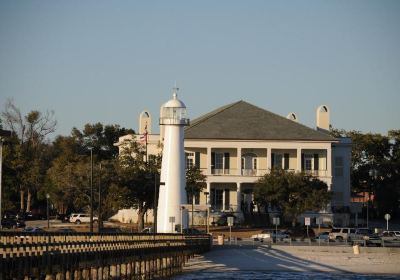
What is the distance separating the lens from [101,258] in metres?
39.4

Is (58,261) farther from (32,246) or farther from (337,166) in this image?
(337,166)

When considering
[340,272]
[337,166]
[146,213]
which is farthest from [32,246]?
[337,166]

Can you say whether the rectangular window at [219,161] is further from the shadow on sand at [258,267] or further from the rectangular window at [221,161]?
the shadow on sand at [258,267]

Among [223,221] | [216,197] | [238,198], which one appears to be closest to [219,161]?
[216,197]

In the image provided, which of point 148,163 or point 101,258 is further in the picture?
point 148,163

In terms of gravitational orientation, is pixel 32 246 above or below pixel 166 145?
below

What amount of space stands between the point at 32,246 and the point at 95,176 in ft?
243

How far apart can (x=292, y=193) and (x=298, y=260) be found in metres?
35.0

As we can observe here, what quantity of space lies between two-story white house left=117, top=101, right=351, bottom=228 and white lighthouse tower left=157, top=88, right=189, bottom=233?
26681mm

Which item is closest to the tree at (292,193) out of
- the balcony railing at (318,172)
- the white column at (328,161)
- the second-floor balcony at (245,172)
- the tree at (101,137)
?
the second-floor balcony at (245,172)

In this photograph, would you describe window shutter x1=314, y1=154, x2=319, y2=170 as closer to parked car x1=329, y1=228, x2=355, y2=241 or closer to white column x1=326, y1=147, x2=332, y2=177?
white column x1=326, y1=147, x2=332, y2=177

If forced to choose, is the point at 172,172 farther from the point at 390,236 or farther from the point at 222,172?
the point at 222,172

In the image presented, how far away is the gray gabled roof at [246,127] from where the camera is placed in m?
114

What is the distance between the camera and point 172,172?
84750 millimetres
